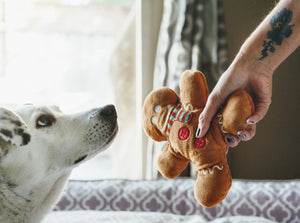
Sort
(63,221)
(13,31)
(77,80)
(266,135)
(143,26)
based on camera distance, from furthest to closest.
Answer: (77,80) → (13,31) → (266,135) → (143,26) → (63,221)

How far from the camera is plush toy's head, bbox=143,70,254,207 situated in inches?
37.3

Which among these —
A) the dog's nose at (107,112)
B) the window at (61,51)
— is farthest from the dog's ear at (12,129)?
the window at (61,51)

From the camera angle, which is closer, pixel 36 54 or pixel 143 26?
pixel 143 26

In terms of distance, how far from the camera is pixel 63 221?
1503mm

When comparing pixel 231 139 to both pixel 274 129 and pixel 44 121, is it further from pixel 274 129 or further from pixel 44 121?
pixel 274 129

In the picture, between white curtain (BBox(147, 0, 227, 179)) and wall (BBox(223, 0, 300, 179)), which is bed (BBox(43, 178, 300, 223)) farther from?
wall (BBox(223, 0, 300, 179))

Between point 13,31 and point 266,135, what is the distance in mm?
2323

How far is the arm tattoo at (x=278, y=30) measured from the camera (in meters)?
0.93

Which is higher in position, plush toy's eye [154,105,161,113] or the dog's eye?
plush toy's eye [154,105,161,113]

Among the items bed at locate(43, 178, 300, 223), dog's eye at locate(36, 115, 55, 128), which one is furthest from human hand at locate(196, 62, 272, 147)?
bed at locate(43, 178, 300, 223)

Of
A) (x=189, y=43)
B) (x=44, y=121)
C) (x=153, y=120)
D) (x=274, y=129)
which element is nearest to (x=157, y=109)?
(x=153, y=120)

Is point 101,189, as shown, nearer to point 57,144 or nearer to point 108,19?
point 57,144

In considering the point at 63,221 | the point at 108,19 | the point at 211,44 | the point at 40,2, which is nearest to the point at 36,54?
the point at 40,2

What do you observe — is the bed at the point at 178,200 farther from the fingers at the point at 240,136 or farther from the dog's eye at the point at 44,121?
the fingers at the point at 240,136
